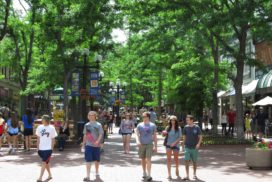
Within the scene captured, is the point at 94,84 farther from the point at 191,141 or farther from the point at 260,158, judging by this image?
the point at 191,141

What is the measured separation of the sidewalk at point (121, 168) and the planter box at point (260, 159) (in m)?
0.33

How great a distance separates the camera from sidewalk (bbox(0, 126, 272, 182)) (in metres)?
12.5

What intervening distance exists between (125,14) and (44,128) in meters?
13.4

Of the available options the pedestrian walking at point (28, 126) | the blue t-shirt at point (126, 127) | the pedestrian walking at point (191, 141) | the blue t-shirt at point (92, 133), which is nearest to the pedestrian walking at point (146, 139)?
the pedestrian walking at point (191, 141)

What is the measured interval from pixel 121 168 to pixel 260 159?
159 inches

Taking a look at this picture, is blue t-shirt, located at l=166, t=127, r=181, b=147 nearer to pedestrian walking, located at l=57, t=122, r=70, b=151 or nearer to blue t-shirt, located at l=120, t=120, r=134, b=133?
blue t-shirt, located at l=120, t=120, r=134, b=133

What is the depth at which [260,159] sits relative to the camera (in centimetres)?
1412

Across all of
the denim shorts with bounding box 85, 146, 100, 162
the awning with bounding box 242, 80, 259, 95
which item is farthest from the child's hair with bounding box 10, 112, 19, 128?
the awning with bounding box 242, 80, 259, 95

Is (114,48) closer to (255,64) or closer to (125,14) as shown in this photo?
(125,14)

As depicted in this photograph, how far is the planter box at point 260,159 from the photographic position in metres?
14.1

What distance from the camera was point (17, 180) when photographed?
474 inches

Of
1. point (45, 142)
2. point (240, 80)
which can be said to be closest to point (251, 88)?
point (240, 80)

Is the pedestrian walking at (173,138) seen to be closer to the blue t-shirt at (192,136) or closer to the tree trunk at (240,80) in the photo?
the blue t-shirt at (192,136)

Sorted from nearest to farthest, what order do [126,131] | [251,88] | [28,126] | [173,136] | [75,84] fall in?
[173,136]
[126,131]
[28,126]
[75,84]
[251,88]
